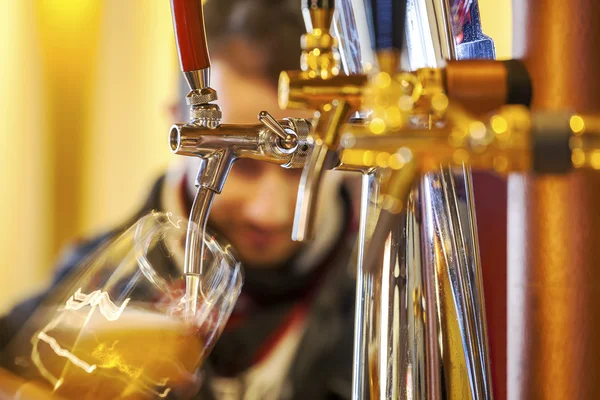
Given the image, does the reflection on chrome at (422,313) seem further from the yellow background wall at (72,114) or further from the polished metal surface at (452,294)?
the yellow background wall at (72,114)

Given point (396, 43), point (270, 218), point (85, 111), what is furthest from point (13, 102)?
point (396, 43)

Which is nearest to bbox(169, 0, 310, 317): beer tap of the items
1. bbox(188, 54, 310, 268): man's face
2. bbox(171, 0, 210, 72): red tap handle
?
bbox(171, 0, 210, 72): red tap handle

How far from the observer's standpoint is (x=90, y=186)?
112 centimetres

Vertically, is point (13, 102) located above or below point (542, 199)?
above

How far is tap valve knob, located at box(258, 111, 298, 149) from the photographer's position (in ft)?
1.19

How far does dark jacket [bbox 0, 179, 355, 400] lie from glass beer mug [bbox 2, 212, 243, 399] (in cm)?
66

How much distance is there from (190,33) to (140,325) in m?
0.17

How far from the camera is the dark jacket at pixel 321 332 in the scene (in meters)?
1.07

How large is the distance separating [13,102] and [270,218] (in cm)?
47

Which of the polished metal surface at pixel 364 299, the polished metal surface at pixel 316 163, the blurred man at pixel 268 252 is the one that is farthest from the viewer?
the blurred man at pixel 268 252

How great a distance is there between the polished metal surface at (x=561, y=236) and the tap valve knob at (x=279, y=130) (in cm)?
16

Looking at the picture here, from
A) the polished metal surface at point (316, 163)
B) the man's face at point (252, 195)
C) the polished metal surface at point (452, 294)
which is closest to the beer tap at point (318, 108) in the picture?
the polished metal surface at point (316, 163)

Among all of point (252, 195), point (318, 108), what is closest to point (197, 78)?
point (318, 108)

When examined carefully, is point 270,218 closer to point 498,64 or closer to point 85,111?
point 85,111
